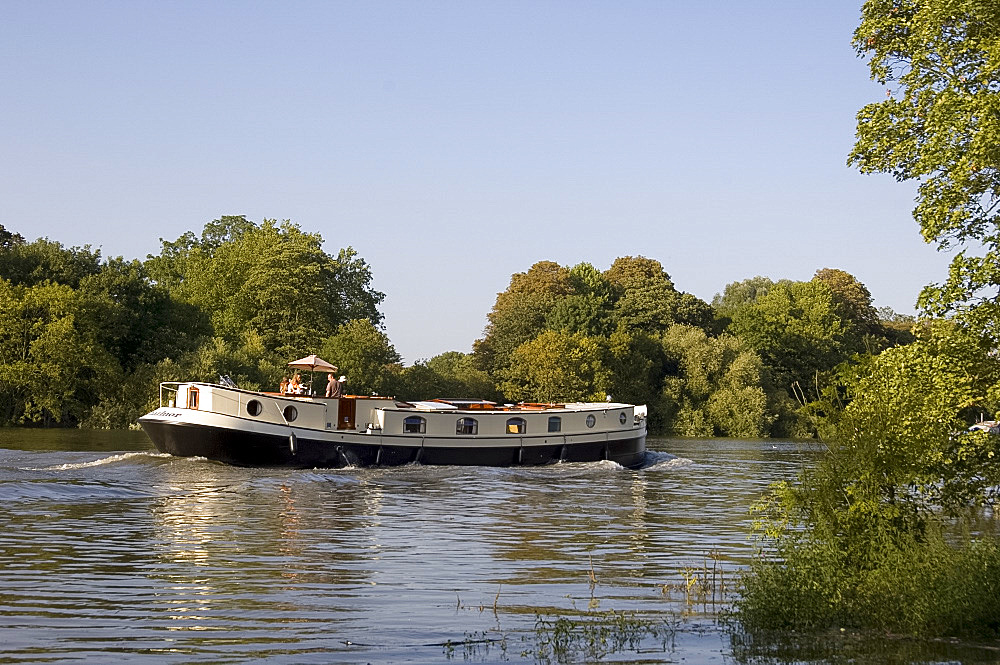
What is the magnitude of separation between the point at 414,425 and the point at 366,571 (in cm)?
2817

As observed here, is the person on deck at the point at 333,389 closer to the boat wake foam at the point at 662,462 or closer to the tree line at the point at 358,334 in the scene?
the boat wake foam at the point at 662,462

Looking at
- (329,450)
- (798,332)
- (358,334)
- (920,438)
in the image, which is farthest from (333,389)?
(798,332)

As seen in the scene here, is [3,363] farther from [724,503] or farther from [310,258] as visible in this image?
[724,503]

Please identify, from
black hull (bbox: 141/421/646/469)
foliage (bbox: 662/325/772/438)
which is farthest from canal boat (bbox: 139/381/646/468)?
foliage (bbox: 662/325/772/438)

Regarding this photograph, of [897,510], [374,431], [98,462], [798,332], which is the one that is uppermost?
[798,332]

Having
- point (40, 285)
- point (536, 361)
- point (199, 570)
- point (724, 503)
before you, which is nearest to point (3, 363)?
point (40, 285)

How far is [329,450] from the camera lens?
45688 millimetres

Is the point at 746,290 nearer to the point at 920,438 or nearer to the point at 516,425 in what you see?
the point at 516,425

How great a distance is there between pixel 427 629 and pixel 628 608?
315 cm

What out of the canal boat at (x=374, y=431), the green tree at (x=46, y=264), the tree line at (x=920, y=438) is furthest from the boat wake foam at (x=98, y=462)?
the green tree at (x=46, y=264)

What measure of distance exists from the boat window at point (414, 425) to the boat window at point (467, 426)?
1.53 meters

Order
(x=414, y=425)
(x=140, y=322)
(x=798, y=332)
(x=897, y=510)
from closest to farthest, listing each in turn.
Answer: (x=897, y=510) → (x=414, y=425) → (x=140, y=322) → (x=798, y=332)

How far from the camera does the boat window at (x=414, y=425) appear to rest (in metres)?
47.7

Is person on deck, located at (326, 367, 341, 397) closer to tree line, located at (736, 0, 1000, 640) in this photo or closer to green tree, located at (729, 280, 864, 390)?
tree line, located at (736, 0, 1000, 640)
